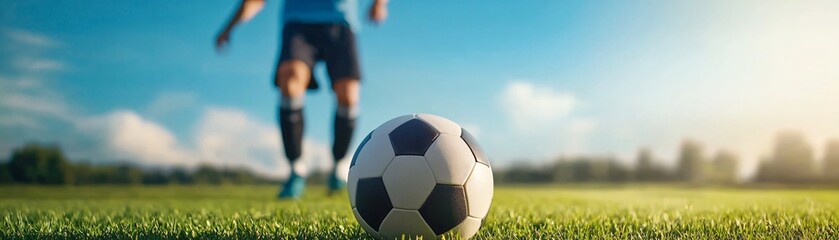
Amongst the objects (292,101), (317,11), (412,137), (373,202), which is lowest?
(373,202)

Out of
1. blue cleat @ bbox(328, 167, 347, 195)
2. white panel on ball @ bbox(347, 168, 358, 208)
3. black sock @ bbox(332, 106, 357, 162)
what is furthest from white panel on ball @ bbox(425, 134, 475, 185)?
blue cleat @ bbox(328, 167, 347, 195)

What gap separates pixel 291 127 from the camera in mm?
5902

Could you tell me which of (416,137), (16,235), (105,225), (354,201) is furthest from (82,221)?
(416,137)

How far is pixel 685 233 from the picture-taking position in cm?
279

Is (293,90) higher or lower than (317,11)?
lower

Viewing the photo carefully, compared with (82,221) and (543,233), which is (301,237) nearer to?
(543,233)

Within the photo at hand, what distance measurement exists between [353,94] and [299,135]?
72 cm

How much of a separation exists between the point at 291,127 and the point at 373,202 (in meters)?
3.49

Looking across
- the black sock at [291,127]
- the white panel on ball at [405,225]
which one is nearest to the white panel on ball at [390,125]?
the white panel on ball at [405,225]

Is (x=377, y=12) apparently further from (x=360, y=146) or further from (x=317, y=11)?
(x=360, y=146)

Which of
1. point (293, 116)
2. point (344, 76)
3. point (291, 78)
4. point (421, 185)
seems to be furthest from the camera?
point (344, 76)

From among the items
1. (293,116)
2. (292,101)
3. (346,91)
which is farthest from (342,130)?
(292,101)

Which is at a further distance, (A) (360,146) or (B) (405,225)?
(A) (360,146)

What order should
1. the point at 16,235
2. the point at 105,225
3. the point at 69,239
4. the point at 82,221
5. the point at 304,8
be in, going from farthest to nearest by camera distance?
the point at 304,8, the point at 82,221, the point at 105,225, the point at 16,235, the point at 69,239
